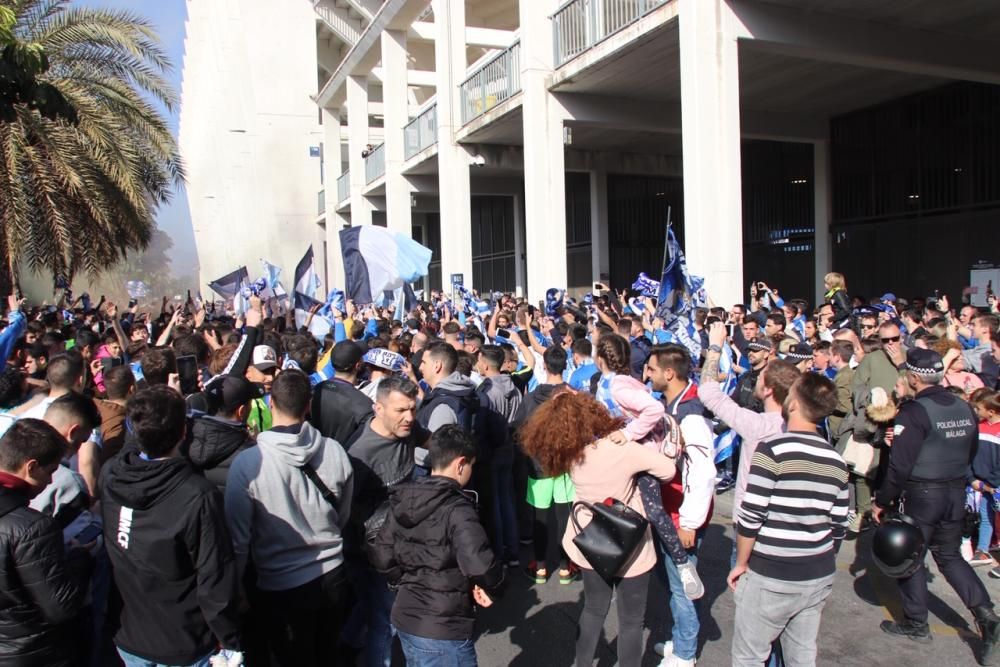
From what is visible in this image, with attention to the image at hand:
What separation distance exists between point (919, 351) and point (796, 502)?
1806 millimetres

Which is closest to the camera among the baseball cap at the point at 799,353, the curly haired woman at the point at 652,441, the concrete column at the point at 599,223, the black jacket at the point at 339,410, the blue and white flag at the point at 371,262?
the curly haired woman at the point at 652,441

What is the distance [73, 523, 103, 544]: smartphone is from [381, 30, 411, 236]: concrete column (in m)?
21.4

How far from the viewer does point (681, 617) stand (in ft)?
13.2

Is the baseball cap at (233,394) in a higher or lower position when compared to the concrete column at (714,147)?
lower

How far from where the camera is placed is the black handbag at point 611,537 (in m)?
3.43

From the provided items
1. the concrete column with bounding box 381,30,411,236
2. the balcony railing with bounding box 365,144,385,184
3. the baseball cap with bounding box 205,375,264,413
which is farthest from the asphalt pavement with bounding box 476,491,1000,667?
the balcony railing with bounding box 365,144,385,184

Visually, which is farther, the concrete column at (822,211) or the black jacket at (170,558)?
the concrete column at (822,211)

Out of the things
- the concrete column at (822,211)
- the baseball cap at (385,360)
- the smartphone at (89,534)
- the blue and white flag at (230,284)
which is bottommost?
the smartphone at (89,534)

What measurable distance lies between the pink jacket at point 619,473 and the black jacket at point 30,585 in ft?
7.53

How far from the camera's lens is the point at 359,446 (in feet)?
12.9

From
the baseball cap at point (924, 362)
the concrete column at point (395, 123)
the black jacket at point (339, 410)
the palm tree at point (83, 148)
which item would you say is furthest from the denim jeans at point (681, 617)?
the concrete column at point (395, 123)

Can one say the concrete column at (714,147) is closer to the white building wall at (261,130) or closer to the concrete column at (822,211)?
the concrete column at (822,211)

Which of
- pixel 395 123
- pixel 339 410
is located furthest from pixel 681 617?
pixel 395 123

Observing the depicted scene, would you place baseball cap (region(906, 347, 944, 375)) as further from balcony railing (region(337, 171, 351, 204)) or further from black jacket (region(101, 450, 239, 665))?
balcony railing (region(337, 171, 351, 204))
